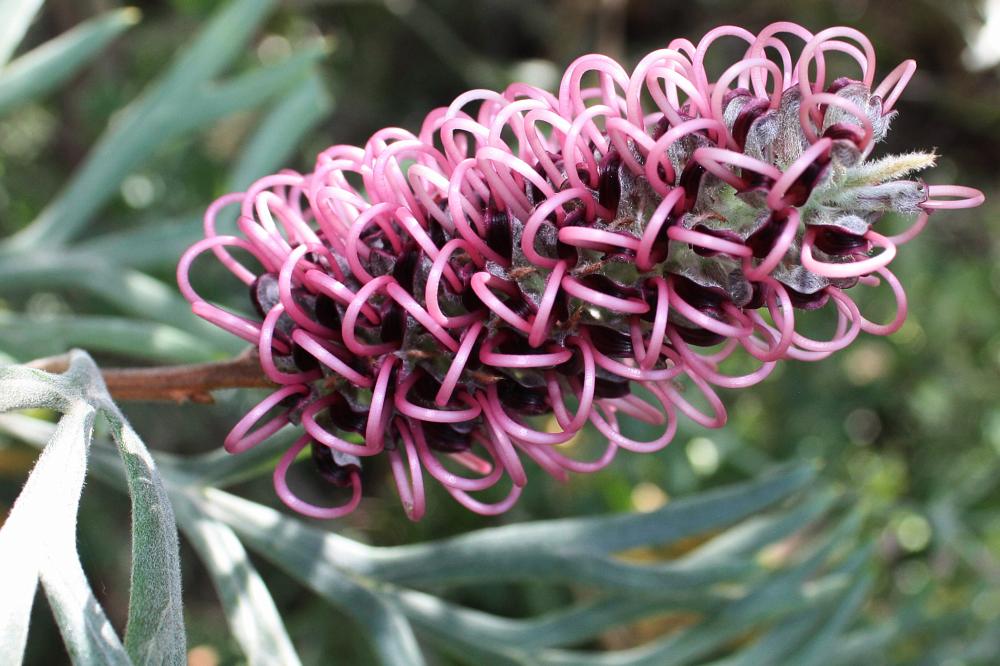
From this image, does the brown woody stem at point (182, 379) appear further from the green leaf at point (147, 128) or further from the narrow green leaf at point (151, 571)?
the green leaf at point (147, 128)

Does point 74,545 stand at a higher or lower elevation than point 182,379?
lower

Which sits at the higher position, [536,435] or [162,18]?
[162,18]

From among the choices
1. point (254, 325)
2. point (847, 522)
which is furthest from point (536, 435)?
point (847, 522)

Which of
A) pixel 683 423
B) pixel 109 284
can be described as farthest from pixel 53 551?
pixel 683 423

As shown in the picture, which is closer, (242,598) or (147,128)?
(242,598)

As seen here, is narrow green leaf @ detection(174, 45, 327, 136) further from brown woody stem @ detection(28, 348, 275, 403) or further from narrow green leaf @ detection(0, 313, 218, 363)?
brown woody stem @ detection(28, 348, 275, 403)

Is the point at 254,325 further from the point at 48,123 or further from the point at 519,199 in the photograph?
the point at 48,123

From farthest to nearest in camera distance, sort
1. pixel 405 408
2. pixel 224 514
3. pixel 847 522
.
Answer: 1. pixel 847 522
2. pixel 224 514
3. pixel 405 408

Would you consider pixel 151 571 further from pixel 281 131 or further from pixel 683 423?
pixel 683 423
